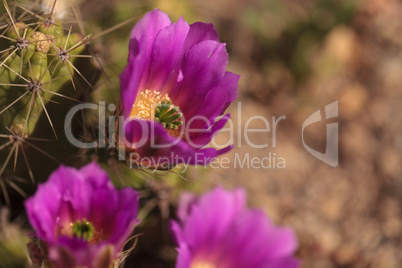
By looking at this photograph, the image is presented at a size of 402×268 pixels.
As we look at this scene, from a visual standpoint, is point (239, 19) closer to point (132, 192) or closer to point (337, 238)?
point (337, 238)

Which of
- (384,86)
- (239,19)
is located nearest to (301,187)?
(384,86)

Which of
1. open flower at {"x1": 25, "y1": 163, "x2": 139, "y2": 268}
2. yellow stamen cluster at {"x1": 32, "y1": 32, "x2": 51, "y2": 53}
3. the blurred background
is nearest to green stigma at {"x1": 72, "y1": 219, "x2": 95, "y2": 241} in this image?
open flower at {"x1": 25, "y1": 163, "x2": 139, "y2": 268}

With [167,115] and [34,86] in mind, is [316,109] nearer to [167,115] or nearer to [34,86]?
[167,115]

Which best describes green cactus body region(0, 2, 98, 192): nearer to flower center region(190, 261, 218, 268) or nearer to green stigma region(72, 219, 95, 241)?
green stigma region(72, 219, 95, 241)

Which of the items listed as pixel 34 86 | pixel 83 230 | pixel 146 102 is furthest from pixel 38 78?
pixel 83 230

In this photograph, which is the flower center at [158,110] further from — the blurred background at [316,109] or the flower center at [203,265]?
the blurred background at [316,109]
